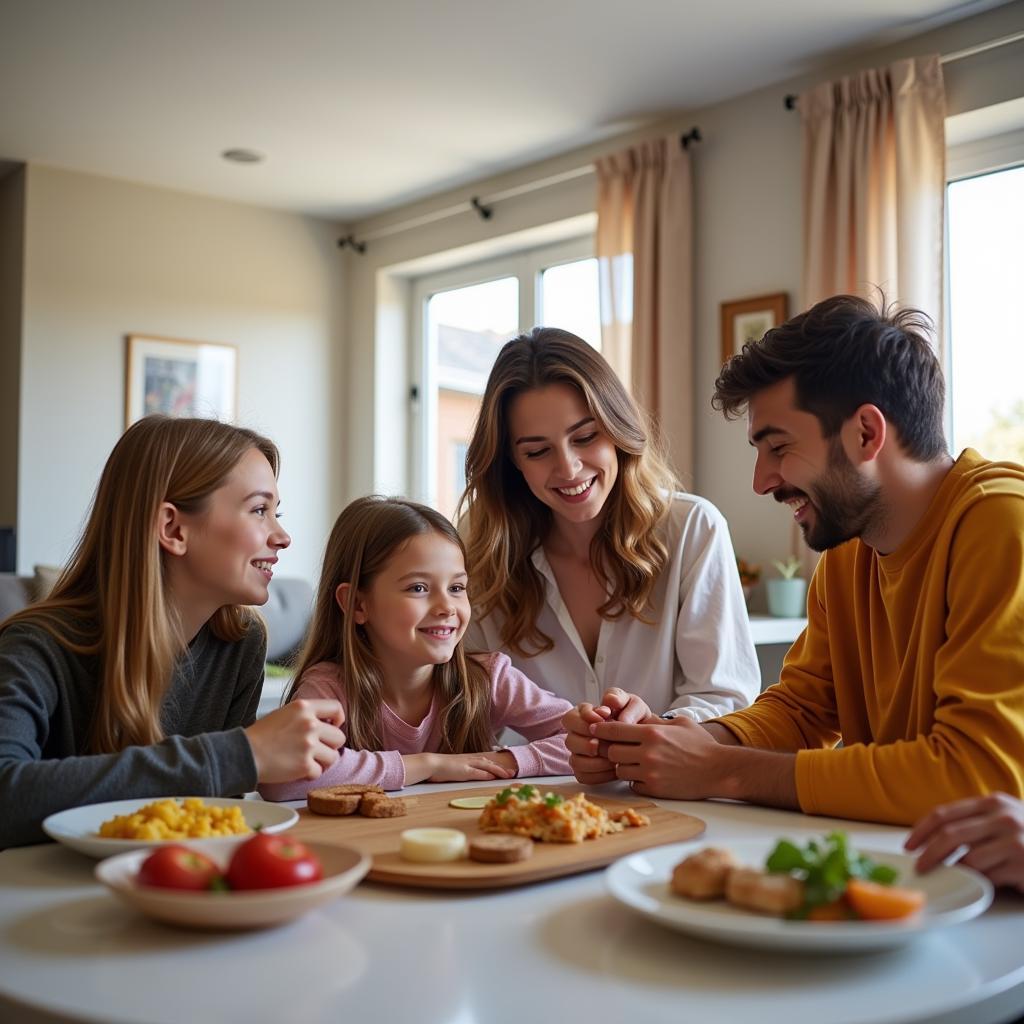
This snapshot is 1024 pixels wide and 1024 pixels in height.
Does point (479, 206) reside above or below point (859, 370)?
above

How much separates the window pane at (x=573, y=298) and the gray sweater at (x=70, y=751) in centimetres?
418

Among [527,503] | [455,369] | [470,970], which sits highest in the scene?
[455,369]

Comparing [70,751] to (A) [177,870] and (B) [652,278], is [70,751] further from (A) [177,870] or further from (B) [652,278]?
(B) [652,278]

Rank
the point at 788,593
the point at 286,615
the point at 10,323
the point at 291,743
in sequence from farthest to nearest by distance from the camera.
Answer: the point at 10,323 → the point at 286,615 → the point at 788,593 → the point at 291,743

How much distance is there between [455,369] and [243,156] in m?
1.74

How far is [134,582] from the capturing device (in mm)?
1783

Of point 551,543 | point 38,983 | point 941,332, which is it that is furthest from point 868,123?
point 38,983

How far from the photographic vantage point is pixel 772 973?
918 millimetres

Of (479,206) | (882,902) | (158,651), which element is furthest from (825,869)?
(479,206)

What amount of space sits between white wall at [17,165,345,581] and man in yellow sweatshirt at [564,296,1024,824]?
448cm

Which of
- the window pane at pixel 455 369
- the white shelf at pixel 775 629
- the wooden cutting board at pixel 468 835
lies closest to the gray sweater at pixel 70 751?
the wooden cutting board at pixel 468 835

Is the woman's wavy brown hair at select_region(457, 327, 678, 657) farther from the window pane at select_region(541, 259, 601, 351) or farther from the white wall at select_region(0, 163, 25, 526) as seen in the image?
the white wall at select_region(0, 163, 25, 526)

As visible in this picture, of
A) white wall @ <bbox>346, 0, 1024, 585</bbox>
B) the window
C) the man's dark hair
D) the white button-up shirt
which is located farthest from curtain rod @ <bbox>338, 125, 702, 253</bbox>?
the man's dark hair

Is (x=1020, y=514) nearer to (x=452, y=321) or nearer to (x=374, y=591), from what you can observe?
(x=374, y=591)
